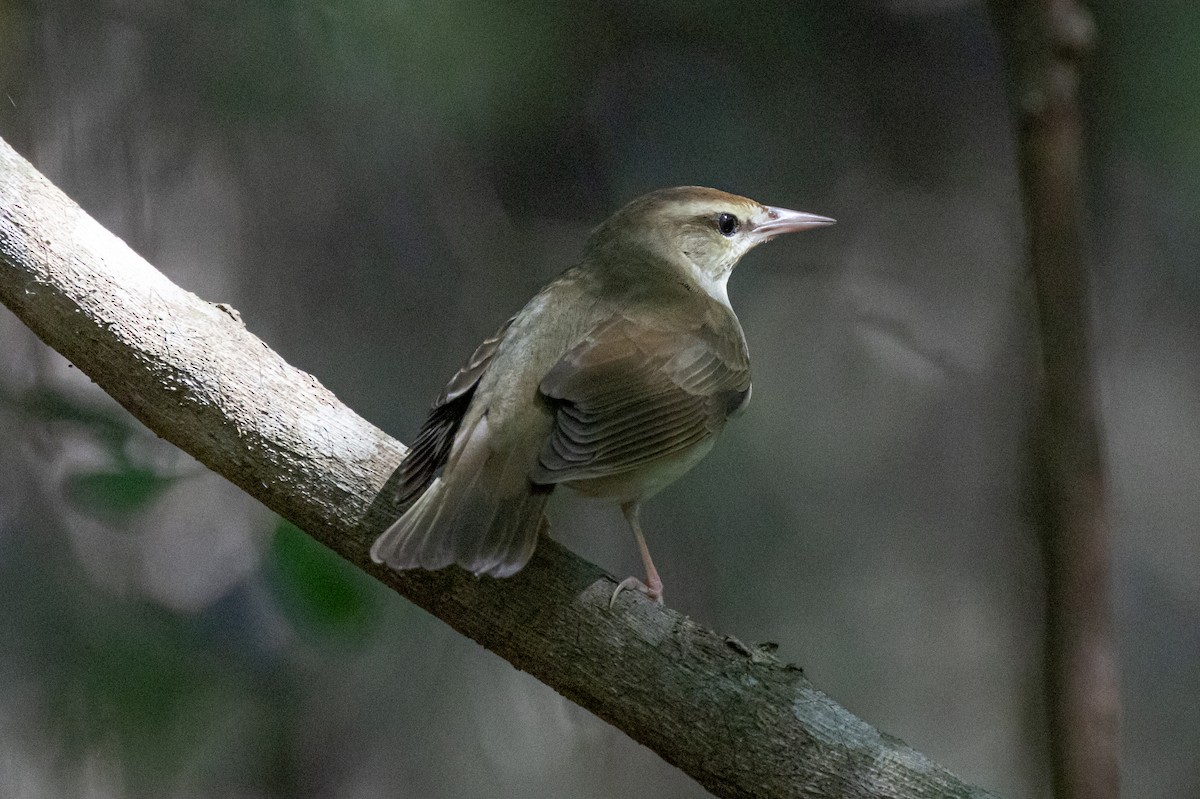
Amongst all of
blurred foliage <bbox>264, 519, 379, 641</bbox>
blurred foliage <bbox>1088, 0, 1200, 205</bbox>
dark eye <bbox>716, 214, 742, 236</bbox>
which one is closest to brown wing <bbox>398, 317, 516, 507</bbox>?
blurred foliage <bbox>264, 519, 379, 641</bbox>

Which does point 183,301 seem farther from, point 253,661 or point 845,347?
point 845,347

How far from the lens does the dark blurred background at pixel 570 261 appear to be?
4508 millimetres

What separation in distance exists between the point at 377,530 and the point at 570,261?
2867 millimetres

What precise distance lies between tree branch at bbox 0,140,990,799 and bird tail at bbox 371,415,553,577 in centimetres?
12

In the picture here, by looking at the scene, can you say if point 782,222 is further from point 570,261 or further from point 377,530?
point 377,530

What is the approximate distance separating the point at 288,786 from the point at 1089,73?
4.18 m

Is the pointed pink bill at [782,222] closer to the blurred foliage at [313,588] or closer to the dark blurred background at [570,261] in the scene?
the dark blurred background at [570,261]

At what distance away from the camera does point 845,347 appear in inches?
225

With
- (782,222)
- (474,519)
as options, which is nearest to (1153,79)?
(782,222)

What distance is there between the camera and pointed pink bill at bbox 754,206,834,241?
13.2 ft

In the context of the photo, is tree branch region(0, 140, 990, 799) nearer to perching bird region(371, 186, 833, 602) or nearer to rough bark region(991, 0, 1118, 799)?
perching bird region(371, 186, 833, 602)

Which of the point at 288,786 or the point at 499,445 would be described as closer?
the point at 499,445

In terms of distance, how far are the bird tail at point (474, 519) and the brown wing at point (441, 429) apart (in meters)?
0.05

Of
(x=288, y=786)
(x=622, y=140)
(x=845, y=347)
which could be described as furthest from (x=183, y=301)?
(x=845, y=347)
